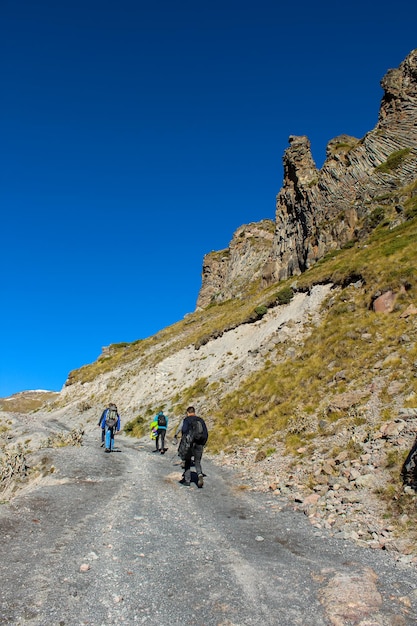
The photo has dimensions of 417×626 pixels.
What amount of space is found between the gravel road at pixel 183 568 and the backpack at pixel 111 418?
9685mm

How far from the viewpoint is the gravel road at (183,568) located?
4.96 m

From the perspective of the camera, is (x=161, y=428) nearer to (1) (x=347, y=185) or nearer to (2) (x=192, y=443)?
(2) (x=192, y=443)

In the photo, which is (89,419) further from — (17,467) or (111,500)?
(111,500)

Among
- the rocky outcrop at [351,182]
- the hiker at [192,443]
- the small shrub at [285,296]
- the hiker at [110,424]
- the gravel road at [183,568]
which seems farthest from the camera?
the rocky outcrop at [351,182]

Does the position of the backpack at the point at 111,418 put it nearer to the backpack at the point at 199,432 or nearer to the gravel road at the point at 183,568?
the backpack at the point at 199,432

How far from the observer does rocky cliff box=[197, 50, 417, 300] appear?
4916 centimetres

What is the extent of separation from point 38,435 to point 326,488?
20.7m

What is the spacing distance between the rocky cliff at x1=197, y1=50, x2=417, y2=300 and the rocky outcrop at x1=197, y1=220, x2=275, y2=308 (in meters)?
17.6

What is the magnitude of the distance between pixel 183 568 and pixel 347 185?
59.6 meters

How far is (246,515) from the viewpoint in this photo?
9.84 m

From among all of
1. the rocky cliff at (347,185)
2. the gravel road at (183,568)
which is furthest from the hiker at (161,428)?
the rocky cliff at (347,185)

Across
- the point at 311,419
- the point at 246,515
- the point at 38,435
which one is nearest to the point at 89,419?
the point at 38,435

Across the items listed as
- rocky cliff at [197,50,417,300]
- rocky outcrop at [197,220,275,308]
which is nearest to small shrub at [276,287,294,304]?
rocky cliff at [197,50,417,300]

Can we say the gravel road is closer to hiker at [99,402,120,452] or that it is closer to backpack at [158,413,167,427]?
hiker at [99,402,120,452]
